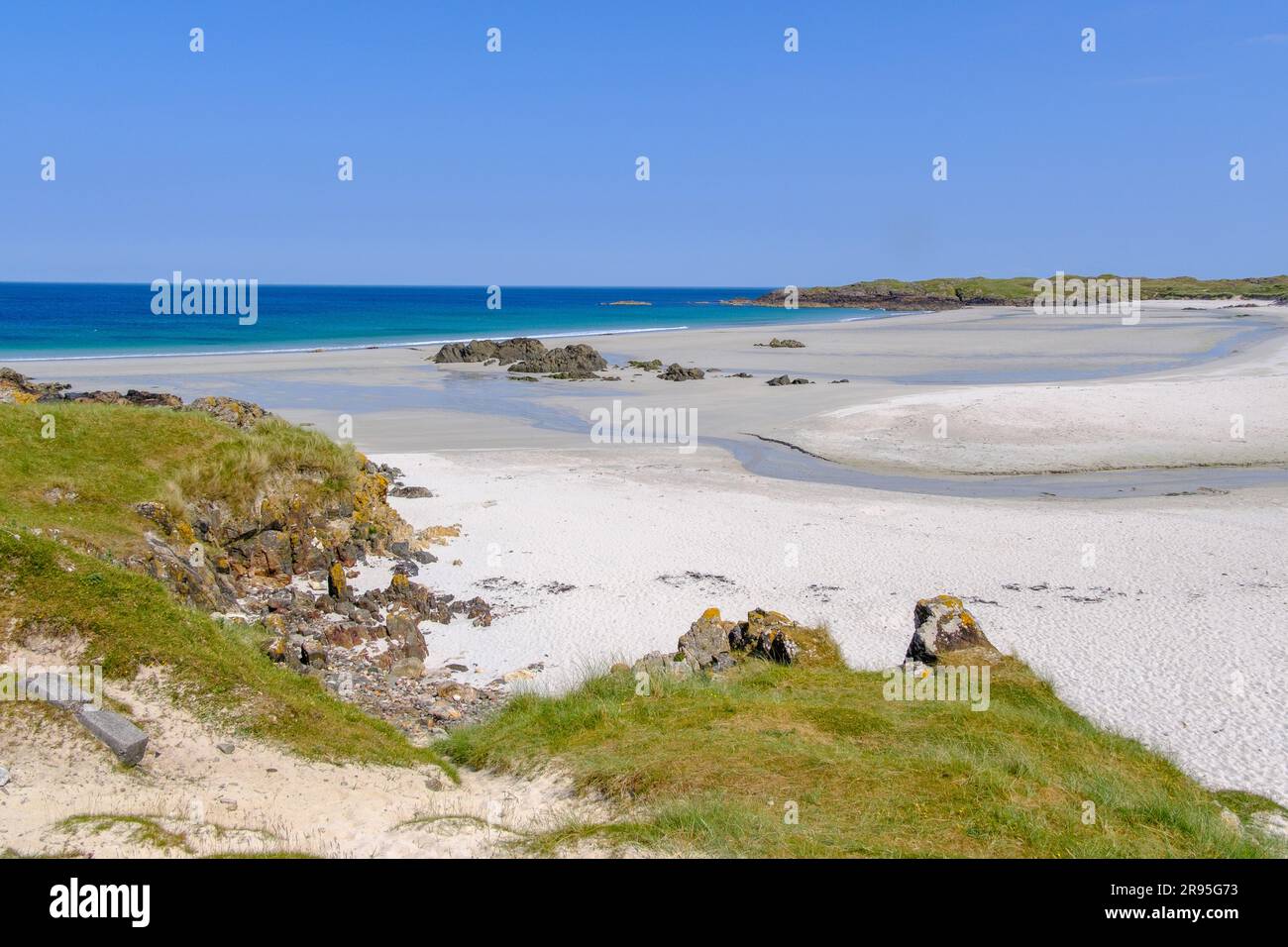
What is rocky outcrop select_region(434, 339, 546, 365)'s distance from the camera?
6519cm

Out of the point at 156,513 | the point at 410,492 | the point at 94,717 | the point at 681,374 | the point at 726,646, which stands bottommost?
the point at 726,646

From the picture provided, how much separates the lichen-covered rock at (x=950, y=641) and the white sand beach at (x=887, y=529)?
120 cm

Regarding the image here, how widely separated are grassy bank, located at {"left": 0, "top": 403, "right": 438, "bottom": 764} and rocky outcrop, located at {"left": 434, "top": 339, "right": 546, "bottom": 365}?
4617 cm

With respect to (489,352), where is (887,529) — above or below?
below

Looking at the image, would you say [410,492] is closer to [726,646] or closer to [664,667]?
[726,646]

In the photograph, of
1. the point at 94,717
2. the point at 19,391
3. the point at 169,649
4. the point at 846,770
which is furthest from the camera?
the point at 19,391

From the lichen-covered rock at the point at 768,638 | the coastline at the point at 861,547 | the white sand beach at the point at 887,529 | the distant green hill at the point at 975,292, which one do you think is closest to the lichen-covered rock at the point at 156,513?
the coastline at the point at 861,547

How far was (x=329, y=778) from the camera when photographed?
841cm

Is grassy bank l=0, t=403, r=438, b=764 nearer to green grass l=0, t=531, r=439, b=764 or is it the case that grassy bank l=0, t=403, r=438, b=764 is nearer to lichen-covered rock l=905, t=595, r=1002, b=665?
green grass l=0, t=531, r=439, b=764

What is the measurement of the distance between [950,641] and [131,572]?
10.2 m

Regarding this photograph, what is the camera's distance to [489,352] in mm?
66562

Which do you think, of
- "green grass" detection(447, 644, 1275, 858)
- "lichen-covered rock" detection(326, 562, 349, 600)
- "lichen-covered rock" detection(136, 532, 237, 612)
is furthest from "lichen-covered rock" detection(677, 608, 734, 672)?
"lichen-covered rock" detection(136, 532, 237, 612)

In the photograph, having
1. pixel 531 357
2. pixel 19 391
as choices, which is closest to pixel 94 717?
pixel 19 391
